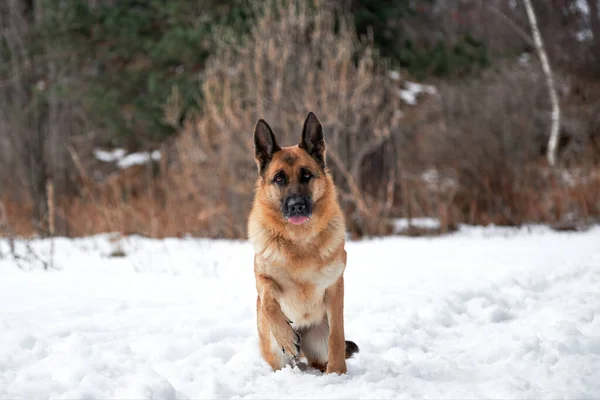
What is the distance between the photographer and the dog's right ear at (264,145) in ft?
13.1

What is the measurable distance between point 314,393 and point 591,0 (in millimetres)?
19458

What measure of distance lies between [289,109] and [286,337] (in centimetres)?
801

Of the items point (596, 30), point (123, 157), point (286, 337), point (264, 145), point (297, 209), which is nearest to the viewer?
point (286, 337)

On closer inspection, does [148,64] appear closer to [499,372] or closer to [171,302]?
[171,302]

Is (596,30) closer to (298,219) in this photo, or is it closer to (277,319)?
(298,219)

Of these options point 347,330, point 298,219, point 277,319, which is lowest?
point 347,330

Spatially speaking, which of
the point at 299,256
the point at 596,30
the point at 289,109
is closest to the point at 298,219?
the point at 299,256

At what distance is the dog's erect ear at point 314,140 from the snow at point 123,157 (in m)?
16.8

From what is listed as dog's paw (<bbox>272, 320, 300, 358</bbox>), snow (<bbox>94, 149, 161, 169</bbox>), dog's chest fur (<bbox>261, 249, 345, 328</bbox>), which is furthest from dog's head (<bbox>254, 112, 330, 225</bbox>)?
snow (<bbox>94, 149, 161, 169</bbox>)

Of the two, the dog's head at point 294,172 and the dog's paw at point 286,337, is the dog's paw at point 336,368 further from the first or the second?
the dog's head at point 294,172

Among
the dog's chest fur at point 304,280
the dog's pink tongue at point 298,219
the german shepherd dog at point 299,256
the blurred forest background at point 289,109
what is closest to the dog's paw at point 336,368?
the german shepherd dog at point 299,256

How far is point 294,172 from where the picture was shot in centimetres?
379

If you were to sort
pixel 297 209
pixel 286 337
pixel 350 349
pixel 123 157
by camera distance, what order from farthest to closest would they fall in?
pixel 123 157
pixel 350 349
pixel 297 209
pixel 286 337

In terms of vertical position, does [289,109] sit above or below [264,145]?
above
